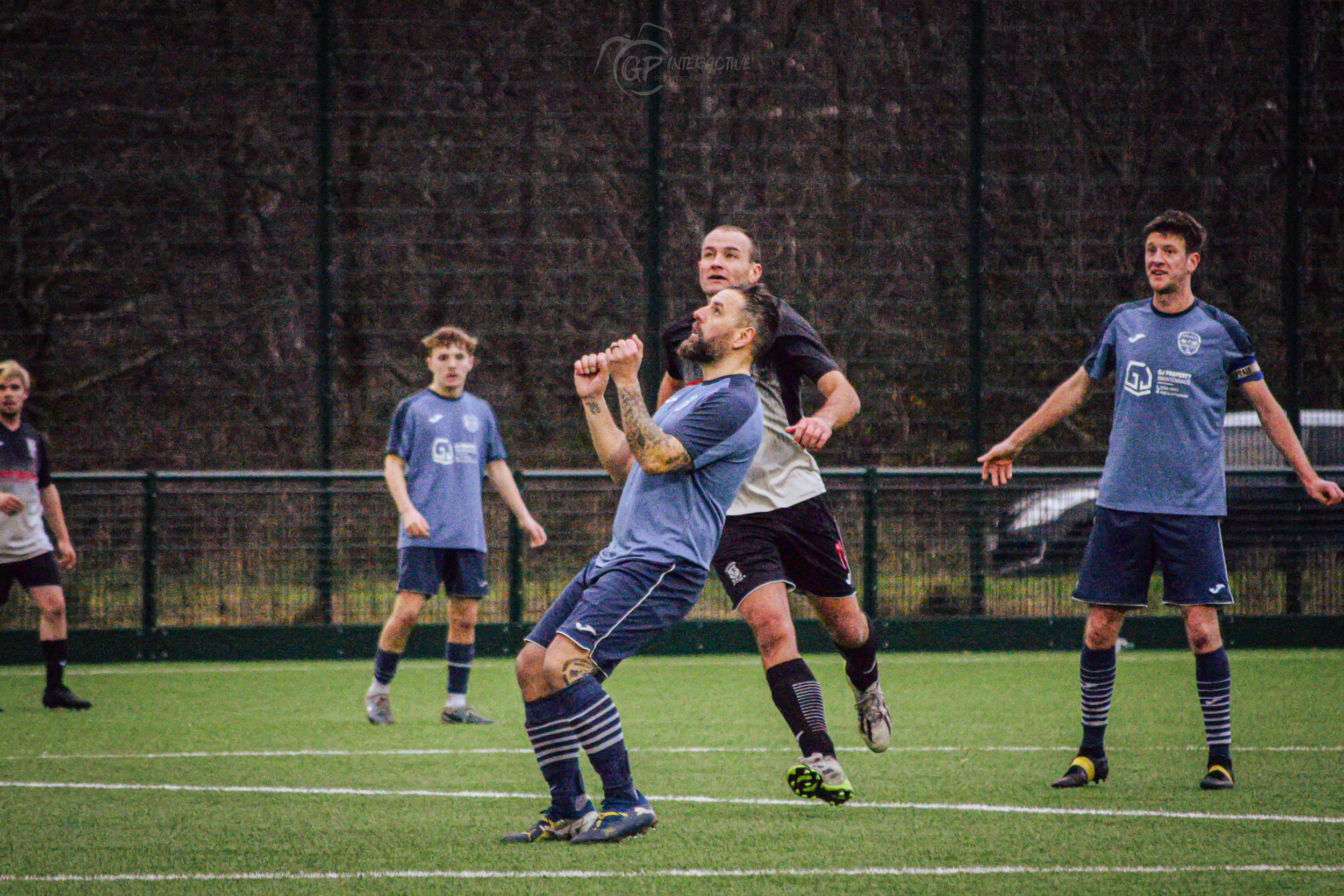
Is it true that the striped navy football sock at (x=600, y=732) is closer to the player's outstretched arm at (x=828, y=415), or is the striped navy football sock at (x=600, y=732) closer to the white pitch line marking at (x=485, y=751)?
the player's outstretched arm at (x=828, y=415)

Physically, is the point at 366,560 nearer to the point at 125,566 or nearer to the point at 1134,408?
the point at 125,566

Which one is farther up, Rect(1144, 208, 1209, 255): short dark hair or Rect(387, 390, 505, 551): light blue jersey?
Rect(1144, 208, 1209, 255): short dark hair

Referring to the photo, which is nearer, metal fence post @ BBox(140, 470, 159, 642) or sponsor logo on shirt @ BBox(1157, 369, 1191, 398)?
sponsor logo on shirt @ BBox(1157, 369, 1191, 398)

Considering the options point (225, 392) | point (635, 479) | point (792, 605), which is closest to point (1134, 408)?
point (635, 479)

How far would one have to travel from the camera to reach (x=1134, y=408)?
644cm

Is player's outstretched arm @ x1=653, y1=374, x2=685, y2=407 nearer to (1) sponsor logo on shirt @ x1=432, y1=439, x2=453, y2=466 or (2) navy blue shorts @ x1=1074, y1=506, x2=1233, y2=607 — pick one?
(2) navy blue shorts @ x1=1074, y1=506, x2=1233, y2=607

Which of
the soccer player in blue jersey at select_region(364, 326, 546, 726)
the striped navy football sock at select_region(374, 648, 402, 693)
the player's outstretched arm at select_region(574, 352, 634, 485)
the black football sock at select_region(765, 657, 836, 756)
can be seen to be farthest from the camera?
the soccer player in blue jersey at select_region(364, 326, 546, 726)

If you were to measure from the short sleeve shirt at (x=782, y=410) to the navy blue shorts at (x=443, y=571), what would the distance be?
282cm

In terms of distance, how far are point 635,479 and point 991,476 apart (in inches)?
77.2

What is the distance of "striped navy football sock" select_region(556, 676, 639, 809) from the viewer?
16.8 ft

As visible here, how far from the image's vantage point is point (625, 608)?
515 cm

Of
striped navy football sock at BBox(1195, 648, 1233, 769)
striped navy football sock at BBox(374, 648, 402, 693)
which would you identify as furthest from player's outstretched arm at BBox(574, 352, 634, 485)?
striped navy football sock at BBox(374, 648, 402, 693)

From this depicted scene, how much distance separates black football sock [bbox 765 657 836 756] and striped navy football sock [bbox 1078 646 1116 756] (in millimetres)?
1145

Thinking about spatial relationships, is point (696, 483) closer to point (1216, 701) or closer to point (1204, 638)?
point (1204, 638)
